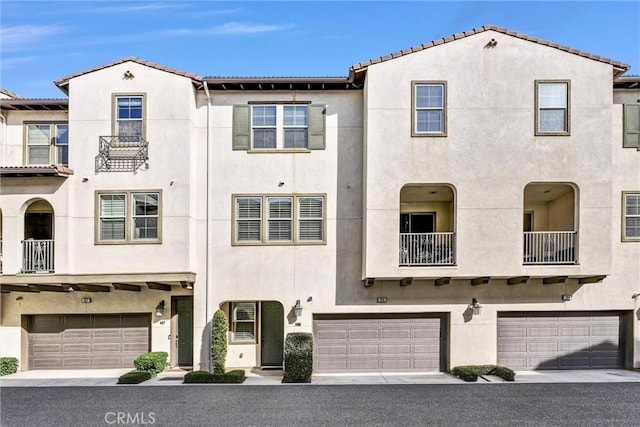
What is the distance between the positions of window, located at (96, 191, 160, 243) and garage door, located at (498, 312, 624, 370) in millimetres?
10883

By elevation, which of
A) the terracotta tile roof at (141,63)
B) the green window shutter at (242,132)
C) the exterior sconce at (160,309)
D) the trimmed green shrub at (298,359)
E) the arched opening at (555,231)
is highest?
the terracotta tile roof at (141,63)

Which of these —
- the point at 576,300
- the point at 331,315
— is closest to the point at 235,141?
the point at 331,315

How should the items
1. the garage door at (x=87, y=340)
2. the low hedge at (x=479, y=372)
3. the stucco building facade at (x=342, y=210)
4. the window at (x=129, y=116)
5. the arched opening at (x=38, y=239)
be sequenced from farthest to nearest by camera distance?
1. the garage door at (x=87, y=340)
2. the window at (x=129, y=116)
3. the arched opening at (x=38, y=239)
4. the stucco building facade at (x=342, y=210)
5. the low hedge at (x=479, y=372)

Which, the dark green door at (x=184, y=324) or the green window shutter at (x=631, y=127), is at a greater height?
the green window shutter at (x=631, y=127)

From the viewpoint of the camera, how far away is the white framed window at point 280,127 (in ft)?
44.1

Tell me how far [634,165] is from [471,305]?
6.56 metres

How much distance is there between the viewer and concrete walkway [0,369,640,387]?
1197cm

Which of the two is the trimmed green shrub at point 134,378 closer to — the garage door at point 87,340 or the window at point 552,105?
the garage door at point 87,340

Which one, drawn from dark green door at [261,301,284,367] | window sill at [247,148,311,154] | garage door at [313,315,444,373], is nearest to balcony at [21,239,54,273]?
dark green door at [261,301,284,367]

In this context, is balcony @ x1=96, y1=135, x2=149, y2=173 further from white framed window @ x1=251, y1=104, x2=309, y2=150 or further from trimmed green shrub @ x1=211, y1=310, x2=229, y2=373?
trimmed green shrub @ x1=211, y1=310, x2=229, y2=373

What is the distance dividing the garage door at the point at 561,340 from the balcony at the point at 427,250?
2774 millimetres

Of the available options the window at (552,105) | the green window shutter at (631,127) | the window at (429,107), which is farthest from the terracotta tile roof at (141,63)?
the green window shutter at (631,127)

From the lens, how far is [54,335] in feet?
45.3

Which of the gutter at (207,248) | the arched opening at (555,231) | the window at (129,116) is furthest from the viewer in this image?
the gutter at (207,248)
